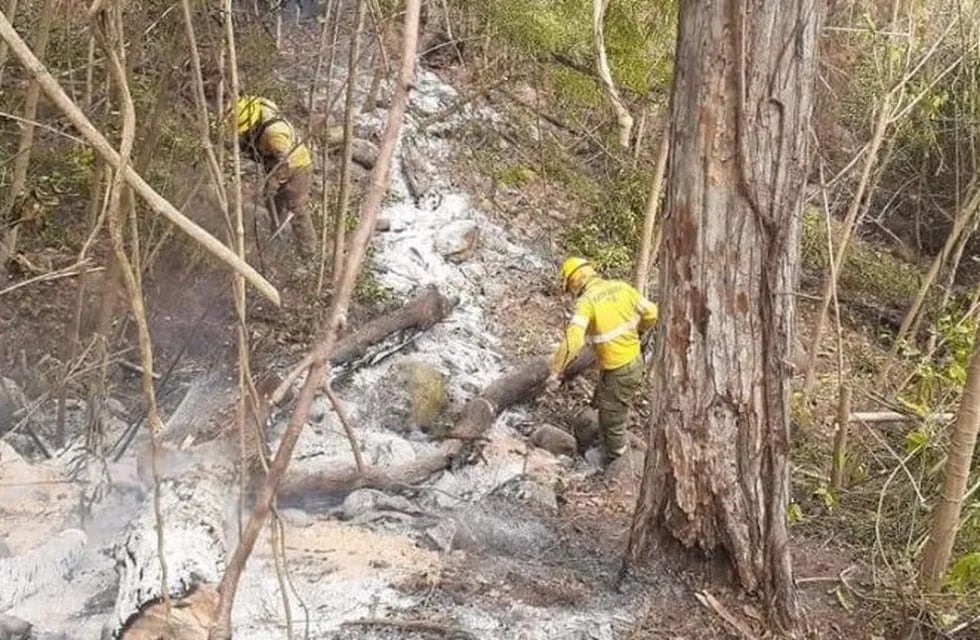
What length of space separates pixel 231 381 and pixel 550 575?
2.56 metres

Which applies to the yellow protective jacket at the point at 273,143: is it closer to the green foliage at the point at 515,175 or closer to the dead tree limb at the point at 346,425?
the green foliage at the point at 515,175

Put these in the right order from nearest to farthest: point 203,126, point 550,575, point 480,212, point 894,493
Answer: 1. point 203,126
2. point 550,575
3. point 894,493
4. point 480,212

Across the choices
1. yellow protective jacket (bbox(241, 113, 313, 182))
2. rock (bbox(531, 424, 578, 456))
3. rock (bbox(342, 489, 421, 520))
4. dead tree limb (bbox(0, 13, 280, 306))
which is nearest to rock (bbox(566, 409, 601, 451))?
rock (bbox(531, 424, 578, 456))

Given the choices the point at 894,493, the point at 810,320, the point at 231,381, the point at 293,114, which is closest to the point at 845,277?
the point at 810,320

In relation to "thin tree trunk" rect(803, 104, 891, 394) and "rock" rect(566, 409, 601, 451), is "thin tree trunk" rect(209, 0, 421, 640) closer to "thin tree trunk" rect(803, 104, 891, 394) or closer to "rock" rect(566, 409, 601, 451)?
"thin tree trunk" rect(803, 104, 891, 394)

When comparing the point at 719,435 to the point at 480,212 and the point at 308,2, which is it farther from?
the point at 308,2

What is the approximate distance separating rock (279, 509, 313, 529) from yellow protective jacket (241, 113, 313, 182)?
257cm

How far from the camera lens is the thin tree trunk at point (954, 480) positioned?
3.79 m

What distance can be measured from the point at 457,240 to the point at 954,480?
17.9 feet

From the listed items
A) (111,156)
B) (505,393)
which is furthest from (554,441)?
(111,156)

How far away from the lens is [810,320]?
9719 mm

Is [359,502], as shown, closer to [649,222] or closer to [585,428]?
[585,428]

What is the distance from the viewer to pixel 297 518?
A: 189 inches

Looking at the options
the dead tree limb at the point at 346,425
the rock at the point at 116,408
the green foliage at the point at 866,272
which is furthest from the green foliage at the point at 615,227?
the dead tree limb at the point at 346,425
